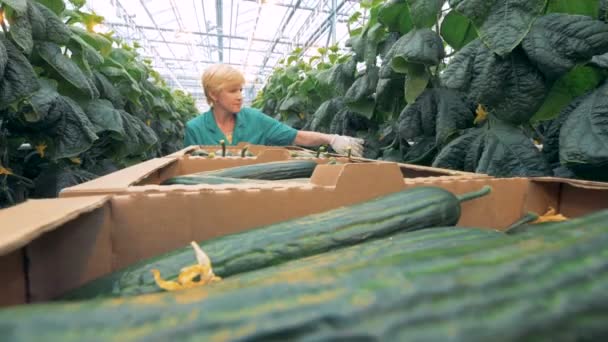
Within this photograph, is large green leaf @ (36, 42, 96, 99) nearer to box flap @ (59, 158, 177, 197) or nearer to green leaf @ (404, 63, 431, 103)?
box flap @ (59, 158, 177, 197)

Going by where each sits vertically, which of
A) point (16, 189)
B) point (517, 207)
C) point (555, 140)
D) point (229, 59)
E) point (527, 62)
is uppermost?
point (229, 59)

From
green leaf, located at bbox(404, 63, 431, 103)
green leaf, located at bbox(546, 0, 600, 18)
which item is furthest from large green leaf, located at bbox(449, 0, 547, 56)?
green leaf, located at bbox(404, 63, 431, 103)

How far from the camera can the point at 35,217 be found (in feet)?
2.05

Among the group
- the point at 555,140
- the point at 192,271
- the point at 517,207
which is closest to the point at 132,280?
the point at 192,271

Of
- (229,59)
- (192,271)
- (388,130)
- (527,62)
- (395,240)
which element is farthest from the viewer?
(229,59)

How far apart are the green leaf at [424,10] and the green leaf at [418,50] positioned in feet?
0.16

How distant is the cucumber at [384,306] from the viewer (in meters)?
0.43

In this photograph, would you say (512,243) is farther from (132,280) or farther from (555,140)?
(555,140)

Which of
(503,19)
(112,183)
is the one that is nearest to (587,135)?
(503,19)

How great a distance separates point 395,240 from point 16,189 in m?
2.51

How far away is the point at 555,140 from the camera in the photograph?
1.48m

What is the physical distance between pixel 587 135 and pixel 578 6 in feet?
1.84

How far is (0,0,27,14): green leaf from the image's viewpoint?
1834 mm

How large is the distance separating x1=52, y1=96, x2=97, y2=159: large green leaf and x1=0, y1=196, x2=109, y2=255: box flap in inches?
63.2
